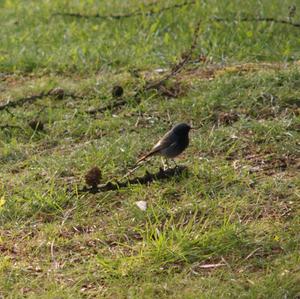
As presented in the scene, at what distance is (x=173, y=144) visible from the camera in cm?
554

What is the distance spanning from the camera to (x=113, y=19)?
9039mm

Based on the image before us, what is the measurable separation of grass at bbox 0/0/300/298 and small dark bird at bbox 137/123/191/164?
0.15 metres

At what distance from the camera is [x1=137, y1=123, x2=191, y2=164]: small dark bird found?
5.53m

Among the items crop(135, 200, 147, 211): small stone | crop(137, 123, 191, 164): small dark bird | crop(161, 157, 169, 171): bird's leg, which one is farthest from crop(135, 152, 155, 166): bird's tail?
crop(135, 200, 147, 211): small stone

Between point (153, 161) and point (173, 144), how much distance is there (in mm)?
345

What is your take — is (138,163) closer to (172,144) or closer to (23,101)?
(172,144)

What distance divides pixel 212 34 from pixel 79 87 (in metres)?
1.59

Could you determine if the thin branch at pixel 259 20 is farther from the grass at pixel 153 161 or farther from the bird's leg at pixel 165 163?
the bird's leg at pixel 165 163

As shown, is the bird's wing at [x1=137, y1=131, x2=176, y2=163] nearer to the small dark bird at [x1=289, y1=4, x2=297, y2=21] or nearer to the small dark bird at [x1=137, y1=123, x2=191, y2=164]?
the small dark bird at [x1=137, y1=123, x2=191, y2=164]

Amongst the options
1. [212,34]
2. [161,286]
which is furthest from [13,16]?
[161,286]

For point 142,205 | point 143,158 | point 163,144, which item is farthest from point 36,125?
point 142,205

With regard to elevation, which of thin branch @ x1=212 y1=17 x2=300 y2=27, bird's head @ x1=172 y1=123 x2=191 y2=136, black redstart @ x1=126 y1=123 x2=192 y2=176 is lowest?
thin branch @ x1=212 y1=17 x2=300 y2=27

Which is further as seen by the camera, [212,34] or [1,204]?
[212,34]

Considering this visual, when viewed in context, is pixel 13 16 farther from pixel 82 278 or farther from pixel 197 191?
pixel 82 278
